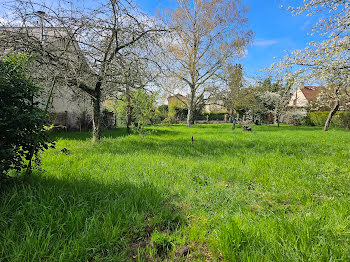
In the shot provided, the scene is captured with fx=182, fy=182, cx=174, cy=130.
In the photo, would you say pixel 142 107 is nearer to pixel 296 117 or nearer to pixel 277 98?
pixel 277 98

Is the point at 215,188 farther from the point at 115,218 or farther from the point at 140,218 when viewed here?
the point at 115,218

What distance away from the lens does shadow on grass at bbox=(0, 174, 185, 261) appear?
159 centimetres

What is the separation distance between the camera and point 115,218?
205 cm

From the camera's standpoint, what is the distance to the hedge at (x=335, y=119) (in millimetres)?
19422

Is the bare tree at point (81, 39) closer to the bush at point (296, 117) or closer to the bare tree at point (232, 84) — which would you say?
the bare tree at point (232, 84)

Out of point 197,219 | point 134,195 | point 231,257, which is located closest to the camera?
point 231,257

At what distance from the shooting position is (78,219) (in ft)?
6.47

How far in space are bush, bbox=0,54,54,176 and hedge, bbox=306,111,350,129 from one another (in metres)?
25.9

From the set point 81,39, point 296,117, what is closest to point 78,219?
point 81,39

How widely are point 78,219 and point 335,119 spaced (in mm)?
28260

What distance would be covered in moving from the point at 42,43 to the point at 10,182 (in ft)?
15.4

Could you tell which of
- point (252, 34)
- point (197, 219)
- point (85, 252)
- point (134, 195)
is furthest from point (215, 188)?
point (252, 34)

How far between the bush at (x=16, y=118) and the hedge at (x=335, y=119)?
1022 inches

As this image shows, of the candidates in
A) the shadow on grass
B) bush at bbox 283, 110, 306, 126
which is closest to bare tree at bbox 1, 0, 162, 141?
the shadow on grass
